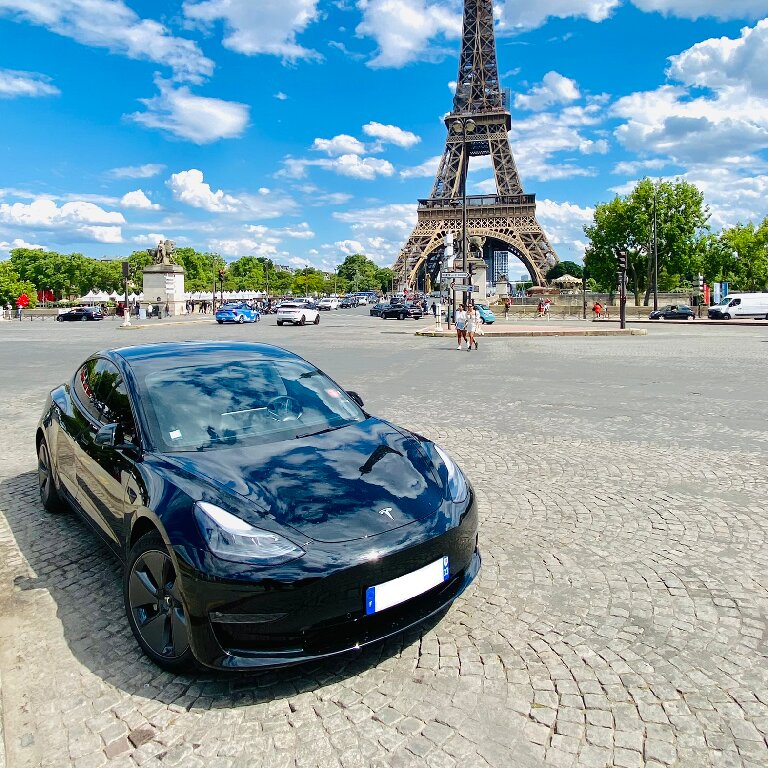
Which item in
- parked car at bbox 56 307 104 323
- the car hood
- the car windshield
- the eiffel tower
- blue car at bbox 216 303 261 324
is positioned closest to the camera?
the car hood

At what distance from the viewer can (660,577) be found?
3.62m

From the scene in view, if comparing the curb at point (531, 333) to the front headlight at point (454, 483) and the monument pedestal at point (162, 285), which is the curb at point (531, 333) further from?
the monument pedestal at point (162, 285)

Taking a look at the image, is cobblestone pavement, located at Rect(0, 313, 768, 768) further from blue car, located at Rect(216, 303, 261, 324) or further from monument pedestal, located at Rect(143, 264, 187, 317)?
monument pedestal, located at Rect(143, 264, 187, 317)

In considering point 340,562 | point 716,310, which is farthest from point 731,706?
point 716,310

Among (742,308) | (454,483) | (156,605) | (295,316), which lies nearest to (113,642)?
(156,605)

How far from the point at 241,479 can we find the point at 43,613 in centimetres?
143

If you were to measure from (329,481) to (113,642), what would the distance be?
4.28ft

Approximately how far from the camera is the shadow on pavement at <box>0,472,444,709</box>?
266cm

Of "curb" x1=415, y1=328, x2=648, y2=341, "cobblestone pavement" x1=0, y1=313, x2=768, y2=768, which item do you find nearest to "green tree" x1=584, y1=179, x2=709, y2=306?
"curb" x1=415, y1=328, x2=648, y2=341

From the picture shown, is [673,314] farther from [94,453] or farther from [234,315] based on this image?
[94,453]

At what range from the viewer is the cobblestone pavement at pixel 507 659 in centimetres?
231

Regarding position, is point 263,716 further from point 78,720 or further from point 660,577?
point 660,577

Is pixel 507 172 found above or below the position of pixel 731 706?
above

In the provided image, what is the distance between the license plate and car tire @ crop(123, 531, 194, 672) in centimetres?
77
